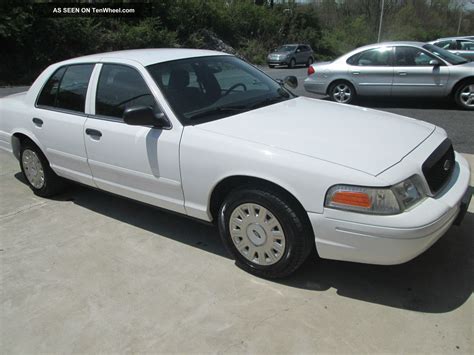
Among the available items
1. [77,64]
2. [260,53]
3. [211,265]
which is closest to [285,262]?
[211,265]

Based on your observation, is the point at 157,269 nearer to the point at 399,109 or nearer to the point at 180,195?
the point at 180,195

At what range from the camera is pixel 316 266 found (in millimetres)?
3367

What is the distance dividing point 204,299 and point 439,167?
72.7 inches

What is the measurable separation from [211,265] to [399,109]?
703 centimetres

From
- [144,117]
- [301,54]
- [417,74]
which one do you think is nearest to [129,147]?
[144,117]

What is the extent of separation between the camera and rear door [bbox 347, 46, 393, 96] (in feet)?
30.1

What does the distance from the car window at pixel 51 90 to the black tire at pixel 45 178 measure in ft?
1.64

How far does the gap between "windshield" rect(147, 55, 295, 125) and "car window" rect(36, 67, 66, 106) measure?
1.35m

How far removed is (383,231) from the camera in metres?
2.62

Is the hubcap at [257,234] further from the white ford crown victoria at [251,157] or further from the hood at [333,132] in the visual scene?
the hood at [333,132]

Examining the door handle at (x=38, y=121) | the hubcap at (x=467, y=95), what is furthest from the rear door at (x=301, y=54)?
the door handle at (x=38, y=121)

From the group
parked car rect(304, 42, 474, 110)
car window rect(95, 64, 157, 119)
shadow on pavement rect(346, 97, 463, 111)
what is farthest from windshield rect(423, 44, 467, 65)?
car window rect(95, 64, 157, 119)

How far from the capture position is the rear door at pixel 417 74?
879 centimetres

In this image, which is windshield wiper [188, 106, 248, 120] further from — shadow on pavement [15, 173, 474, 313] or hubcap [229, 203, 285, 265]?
shadow on pavement [15, 173, 474, 313]
